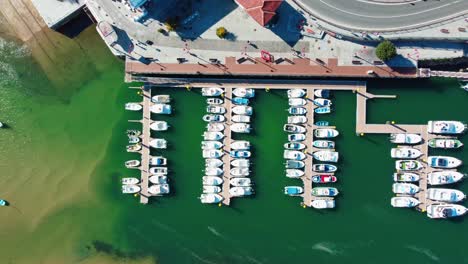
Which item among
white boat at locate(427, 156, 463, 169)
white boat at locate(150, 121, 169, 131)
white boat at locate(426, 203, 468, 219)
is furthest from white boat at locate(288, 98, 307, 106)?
white boat at locate(426, 203, 468, 219)

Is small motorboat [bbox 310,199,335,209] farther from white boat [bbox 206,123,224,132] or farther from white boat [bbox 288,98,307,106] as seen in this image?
white boat [bbox 206,123,224,132]

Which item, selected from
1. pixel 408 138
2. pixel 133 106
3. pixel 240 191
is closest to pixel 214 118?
pixel 240 191

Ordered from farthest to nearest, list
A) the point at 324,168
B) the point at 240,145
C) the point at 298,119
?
the point at 240,145
the point at 324,168
the point at 298,119

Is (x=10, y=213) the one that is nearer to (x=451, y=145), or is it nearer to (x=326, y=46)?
(x=326, y=46)

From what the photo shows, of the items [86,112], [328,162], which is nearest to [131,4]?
[86,112]

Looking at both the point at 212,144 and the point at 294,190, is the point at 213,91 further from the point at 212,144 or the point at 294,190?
the point at 294,190
